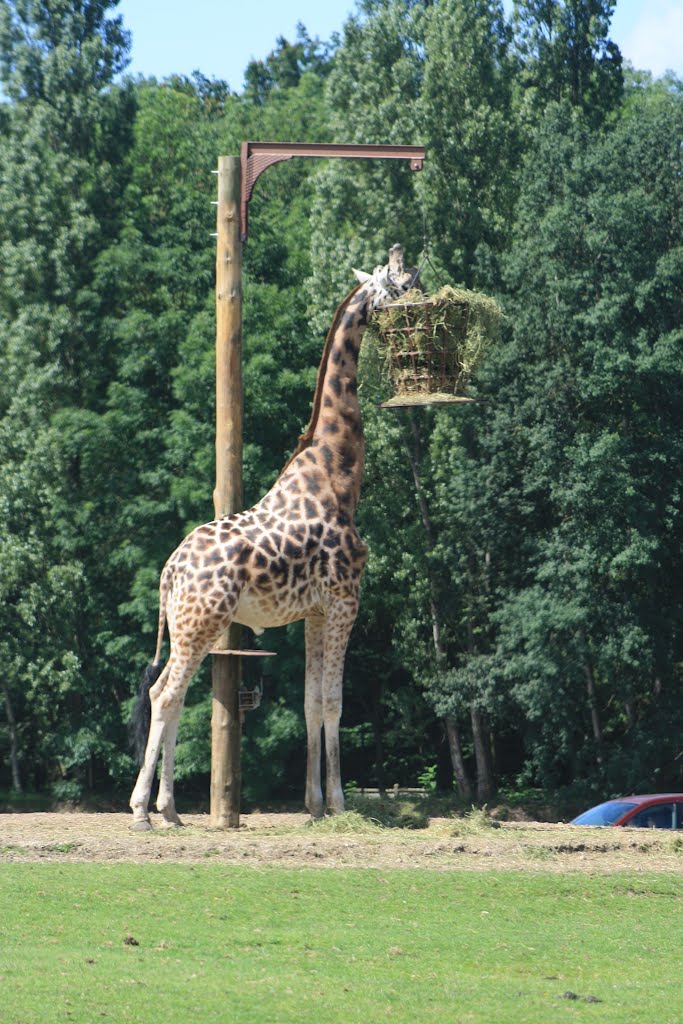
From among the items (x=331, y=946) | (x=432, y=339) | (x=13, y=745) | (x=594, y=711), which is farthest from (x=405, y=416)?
(x=331, y=946)

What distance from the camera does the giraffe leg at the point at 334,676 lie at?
15664 mm

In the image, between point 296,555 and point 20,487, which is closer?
point 296,555

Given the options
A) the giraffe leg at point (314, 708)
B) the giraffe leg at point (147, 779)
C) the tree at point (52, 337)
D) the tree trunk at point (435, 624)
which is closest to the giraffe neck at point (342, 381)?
the giraffe leg at point (314, 708)

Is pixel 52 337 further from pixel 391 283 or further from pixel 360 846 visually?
pixel 360 846

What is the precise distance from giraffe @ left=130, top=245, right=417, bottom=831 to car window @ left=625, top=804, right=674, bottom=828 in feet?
17.8

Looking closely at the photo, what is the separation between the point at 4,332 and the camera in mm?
28375

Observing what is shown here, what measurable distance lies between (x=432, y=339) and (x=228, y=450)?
243cm

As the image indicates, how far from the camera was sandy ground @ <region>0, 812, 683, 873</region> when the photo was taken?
43.0 ft

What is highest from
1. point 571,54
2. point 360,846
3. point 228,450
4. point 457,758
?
point 571,54

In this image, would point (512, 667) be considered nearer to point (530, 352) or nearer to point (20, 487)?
point (530, 352)

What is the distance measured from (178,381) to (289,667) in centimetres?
553

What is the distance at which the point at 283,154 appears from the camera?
1622 cm

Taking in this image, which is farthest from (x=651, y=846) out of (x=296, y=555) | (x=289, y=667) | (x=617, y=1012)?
(x=289, y=667)

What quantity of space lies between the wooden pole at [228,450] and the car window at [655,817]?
623 centimetres
